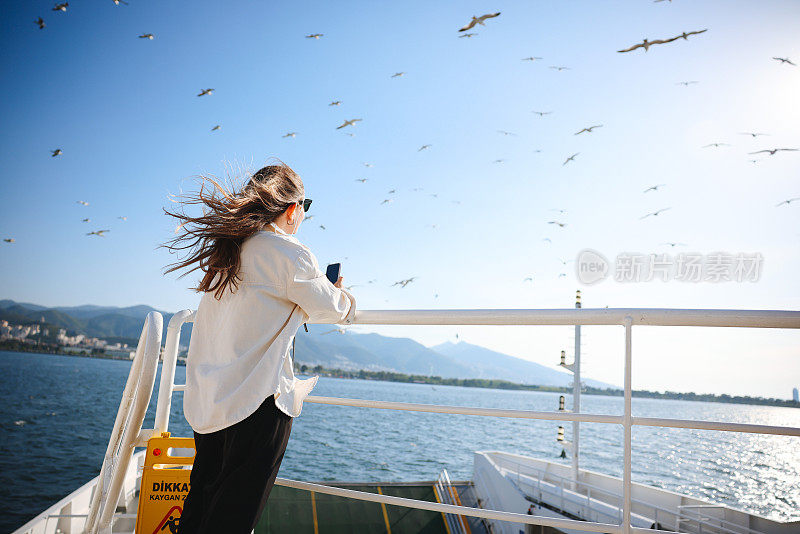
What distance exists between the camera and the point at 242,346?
4.16ft

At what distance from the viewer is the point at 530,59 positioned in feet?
48.3

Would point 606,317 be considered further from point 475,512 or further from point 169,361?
point 169,361

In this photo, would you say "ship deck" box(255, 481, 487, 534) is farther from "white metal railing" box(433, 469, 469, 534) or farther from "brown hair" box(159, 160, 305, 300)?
"brown hair" box(159, 160, 305, 300)

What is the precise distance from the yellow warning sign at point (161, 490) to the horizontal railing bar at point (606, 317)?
78cm

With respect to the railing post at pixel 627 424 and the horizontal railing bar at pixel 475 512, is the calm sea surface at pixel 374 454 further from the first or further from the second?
the railing post at pixel 627 424

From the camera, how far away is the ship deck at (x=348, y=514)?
492cm

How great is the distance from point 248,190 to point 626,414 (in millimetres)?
1307

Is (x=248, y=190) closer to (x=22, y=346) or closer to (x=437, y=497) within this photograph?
(x=437, y=497)

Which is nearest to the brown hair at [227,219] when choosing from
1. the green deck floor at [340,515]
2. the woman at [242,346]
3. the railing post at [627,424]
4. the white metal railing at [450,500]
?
the woman at [242,346]

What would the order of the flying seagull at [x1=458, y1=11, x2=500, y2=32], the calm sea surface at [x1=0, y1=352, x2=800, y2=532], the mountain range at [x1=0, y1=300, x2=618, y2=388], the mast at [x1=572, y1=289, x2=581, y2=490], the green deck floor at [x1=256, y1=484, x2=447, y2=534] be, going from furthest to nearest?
the mountain range at [x1=0, y1=300, x2=618, y2=388], the calm sea surface at [x1=0, y1=352, x2=800, y2=532], the mast at [x1=572, y1=289, x2=581, y2=490], the flying seagull at [x1=458, y1=11, x2=500, y2=32], the green deck floor at [x1=256, y1=484, x2=447, y2=534]

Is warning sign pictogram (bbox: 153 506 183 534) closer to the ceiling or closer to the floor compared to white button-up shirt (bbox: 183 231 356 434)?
closer to the floor

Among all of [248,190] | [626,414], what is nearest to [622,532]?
[626,414]

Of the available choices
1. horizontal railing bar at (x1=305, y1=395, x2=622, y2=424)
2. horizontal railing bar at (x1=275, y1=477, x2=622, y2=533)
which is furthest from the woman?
horizontal railing bar at (x1=275, y1=477, x2=622, y2=533)

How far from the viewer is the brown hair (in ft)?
4.32
